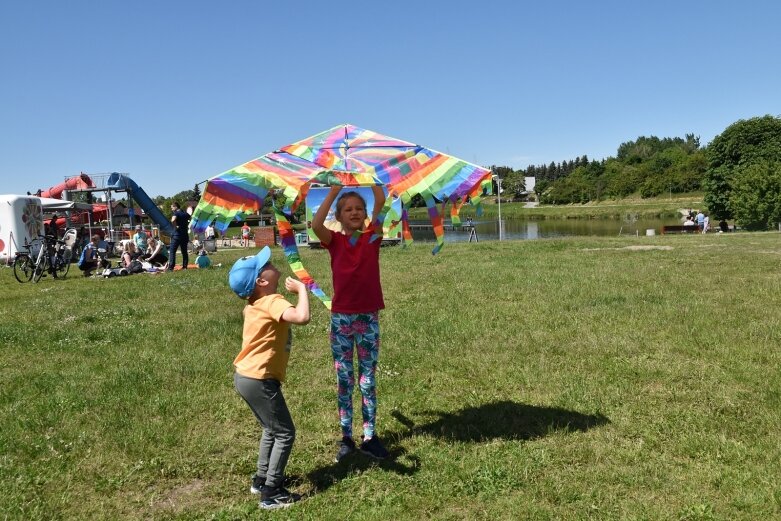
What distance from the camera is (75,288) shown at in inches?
634

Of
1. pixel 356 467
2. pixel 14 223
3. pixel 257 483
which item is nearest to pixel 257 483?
pixel 257 483

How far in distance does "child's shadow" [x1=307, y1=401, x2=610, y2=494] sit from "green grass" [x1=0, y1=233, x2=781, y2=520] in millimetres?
23

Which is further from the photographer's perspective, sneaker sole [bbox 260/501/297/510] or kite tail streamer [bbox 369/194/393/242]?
kite tail streamer [bbox 369/194/393/242]

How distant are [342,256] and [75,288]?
551 inches

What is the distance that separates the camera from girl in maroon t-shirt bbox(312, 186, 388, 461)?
16.6 feet

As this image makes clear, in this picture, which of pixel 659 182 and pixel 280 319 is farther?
pixel 659 182

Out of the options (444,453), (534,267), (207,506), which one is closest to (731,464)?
(444,453)

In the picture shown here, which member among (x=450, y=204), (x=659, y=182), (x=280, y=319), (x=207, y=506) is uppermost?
(x=659, y=182)

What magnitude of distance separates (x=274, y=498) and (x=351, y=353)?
1410 millimetres

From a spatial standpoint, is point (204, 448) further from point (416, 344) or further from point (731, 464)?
point (731, 464)

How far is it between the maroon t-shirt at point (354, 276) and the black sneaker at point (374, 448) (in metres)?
A: 1.19

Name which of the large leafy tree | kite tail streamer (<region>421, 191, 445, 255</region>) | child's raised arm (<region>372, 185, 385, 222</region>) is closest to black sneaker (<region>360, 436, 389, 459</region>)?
child's raised arm (<region>372, 185, 385, 222</region>)

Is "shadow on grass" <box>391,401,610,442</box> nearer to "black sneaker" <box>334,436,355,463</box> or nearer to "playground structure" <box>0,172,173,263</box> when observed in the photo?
"black sneaker" <box>334,436,355,463</box>

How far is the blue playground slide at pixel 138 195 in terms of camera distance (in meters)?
34.6
